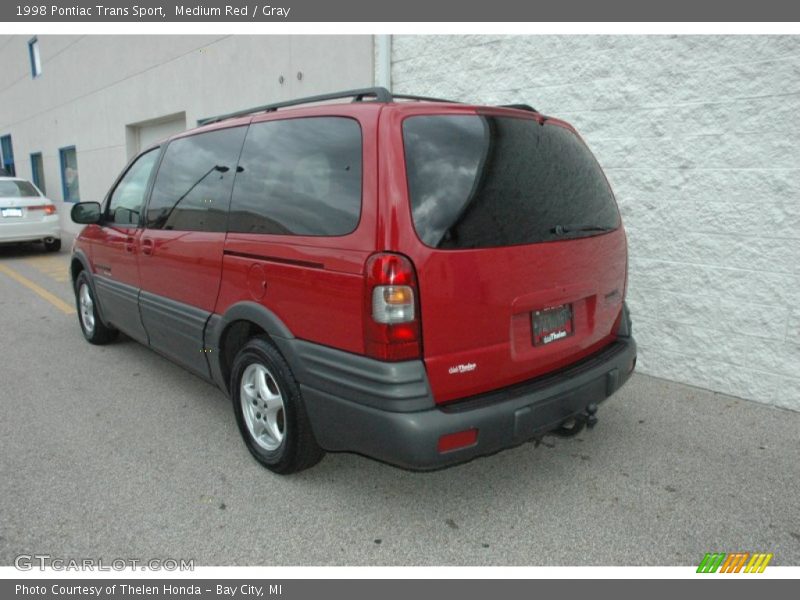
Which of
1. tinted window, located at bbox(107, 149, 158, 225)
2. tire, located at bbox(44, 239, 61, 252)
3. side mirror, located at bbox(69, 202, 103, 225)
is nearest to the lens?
tinted window, located at bbox(107, 149, 158, 225)

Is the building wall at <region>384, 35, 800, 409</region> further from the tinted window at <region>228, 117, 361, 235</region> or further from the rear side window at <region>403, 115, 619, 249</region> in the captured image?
the tinted window at <region>228, 117, 361, 235</region>

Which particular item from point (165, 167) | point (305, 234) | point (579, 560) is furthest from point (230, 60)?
point (579, 560)

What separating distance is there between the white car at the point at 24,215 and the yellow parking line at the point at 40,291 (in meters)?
0.92

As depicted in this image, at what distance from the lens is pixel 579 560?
2.42 m

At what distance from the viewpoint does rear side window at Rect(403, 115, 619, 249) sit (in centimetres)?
235

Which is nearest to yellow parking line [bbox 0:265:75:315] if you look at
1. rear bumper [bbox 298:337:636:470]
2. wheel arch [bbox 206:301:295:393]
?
wheel arch [bbox 206:301:295:393]

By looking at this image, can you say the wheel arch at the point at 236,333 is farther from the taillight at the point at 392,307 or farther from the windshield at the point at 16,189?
the windshield at the point at 16,189

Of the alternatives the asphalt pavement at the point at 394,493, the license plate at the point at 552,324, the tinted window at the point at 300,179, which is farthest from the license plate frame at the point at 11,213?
the license plate at the point at 552,324

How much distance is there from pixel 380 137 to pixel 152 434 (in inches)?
95.8

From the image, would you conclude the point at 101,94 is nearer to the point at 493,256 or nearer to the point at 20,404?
the point at 20,404

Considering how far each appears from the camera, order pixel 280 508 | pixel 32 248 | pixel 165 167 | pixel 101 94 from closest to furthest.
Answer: pixel 280 508
pixel 165 167
pixel 32 248
pixel 101 94

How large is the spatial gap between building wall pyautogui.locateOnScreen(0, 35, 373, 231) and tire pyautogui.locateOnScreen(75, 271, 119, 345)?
367 cm

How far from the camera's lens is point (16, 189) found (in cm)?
1086

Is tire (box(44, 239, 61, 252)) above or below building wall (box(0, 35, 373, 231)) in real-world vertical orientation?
below
